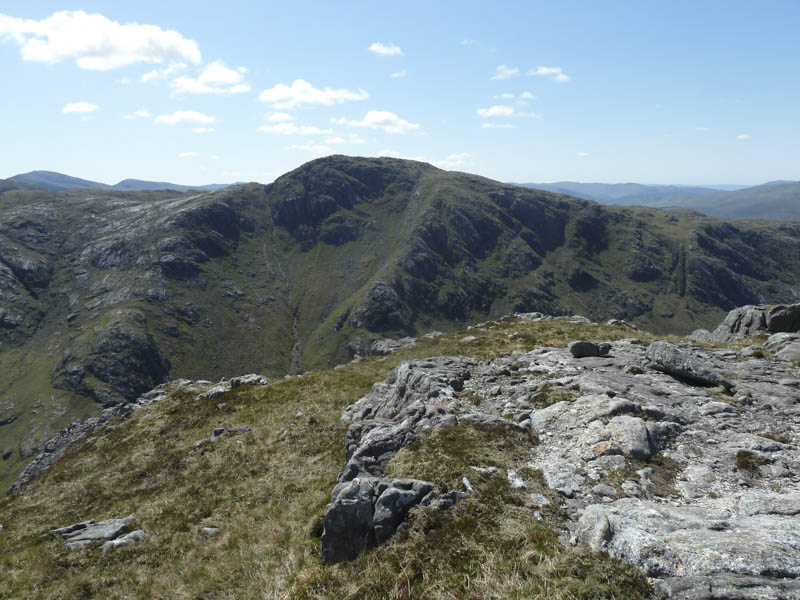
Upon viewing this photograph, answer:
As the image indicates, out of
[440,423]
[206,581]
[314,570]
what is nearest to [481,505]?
[314,570]

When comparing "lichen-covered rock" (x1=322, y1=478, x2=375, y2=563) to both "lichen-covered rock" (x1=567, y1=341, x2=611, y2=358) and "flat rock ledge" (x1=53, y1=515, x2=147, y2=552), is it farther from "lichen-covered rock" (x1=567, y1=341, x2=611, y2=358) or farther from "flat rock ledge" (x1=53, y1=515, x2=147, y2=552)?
"lichen-covered rock" (x1=567, y1=341, x2=611, y2=358)

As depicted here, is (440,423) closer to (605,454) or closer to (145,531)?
(605,454)

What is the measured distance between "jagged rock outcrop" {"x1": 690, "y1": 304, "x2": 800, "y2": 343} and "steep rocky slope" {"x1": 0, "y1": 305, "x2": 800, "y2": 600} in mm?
10822

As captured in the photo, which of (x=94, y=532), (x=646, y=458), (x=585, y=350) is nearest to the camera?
(x=646, y=458)

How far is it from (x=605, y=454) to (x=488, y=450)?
14.1 feet

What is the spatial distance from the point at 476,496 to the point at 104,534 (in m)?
18.4

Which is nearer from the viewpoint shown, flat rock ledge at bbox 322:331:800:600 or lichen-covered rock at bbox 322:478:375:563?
flat rock ledge at bbox 322:331:800:600

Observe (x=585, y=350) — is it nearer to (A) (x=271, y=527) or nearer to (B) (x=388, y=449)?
(B) (x=388, y=449)

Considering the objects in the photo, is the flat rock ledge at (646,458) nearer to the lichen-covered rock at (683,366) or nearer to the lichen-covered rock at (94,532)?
the lichen-covered rock at (683,366)

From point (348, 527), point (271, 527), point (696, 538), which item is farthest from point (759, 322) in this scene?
point (271, 527)

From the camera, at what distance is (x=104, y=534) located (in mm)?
19156

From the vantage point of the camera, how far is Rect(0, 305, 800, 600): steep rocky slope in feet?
31.7

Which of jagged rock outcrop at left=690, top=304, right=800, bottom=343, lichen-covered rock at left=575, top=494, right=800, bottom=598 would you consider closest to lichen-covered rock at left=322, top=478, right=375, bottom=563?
lichen-covered rock at left=575, top=494, right=800, bottom=598

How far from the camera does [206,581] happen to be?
45.6 feet
